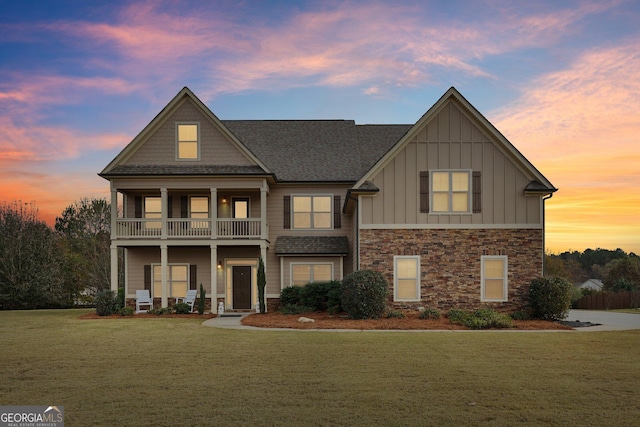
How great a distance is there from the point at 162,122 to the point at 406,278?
13.2m

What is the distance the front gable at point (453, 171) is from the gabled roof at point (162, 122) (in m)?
6.27

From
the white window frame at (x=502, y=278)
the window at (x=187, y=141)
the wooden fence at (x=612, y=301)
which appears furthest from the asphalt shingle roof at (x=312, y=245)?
the wooden fence at (x=612, y=301)

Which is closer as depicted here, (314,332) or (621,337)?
Result: (621,337)

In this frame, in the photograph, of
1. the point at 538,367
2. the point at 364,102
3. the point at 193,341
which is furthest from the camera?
the point at 364,102

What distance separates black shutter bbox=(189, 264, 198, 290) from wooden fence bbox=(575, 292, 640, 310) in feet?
89.4

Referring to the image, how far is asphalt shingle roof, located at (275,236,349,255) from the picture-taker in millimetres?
25906

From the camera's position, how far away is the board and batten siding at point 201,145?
25500 mm

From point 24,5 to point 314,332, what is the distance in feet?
47.5

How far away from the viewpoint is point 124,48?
21.7m

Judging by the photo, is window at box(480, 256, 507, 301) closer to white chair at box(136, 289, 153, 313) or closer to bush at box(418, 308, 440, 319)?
bush at box(418, 308, 440, 319)

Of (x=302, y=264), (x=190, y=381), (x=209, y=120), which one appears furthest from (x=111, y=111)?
(x=190, y=381)

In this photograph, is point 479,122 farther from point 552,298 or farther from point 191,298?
point 191,298

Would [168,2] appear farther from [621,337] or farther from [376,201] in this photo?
[621,337]

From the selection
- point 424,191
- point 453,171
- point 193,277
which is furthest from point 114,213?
point 453,171
